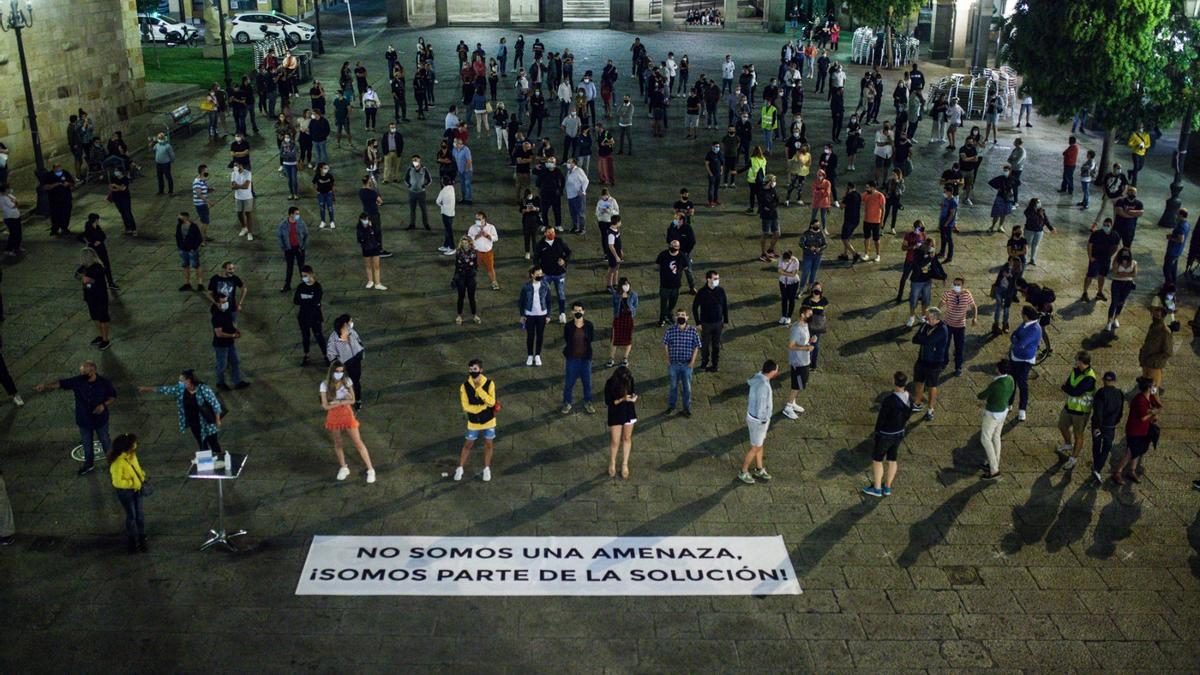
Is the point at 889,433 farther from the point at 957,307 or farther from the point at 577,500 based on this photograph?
the point at 957,307

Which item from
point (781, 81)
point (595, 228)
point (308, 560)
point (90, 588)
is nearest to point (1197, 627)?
point (308, 560)

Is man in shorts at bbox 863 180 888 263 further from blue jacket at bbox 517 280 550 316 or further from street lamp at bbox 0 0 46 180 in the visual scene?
street lamp at bbox 0 0 46 180

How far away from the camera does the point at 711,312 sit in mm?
Answer: 15719

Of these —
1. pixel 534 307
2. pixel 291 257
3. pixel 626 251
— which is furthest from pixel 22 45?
pixel 534 307

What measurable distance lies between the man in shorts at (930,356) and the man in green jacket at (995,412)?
1.33 metres

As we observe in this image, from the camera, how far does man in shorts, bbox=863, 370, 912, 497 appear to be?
12508 millimetres

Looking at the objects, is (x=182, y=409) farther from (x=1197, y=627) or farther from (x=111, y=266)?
(x=1197, y=627)

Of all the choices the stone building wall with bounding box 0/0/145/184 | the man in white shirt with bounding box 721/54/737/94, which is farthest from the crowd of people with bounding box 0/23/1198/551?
the stone building wall with bounding box 0/0/145/184

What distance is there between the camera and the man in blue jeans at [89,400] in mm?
12672

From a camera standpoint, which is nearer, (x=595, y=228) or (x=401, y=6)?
(x=595, y=228)

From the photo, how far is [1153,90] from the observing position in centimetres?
2438

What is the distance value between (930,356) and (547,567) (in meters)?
6.40

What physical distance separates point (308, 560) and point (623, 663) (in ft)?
12.2

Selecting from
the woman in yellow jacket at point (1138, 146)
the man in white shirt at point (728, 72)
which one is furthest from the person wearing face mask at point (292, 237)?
the man in white shirt at point (728, 72)
